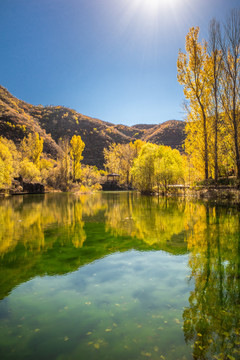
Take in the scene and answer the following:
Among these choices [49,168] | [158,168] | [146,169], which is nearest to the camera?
[158,168]

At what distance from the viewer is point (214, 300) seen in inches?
136

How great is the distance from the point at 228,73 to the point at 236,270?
54.3 ft

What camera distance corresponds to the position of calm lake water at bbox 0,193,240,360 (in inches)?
102

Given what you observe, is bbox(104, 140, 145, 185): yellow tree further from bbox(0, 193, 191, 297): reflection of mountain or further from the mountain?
bbox(0, 193, 191, 297): reflection of mountain

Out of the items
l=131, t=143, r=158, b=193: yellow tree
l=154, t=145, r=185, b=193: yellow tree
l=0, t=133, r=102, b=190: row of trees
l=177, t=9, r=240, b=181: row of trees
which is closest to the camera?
l=177, t=9, r=240, b=181: row of trees

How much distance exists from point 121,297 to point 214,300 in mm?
1493

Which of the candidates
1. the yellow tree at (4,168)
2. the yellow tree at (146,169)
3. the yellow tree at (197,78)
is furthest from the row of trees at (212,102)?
the yellow tree at (4,168)

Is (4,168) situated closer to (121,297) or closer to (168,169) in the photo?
(168,169)

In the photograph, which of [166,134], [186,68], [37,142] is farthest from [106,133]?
[186,68]

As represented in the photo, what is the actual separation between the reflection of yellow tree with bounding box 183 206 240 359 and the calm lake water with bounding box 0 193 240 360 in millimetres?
12

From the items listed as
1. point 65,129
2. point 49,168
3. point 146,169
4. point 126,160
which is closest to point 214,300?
point 146,169

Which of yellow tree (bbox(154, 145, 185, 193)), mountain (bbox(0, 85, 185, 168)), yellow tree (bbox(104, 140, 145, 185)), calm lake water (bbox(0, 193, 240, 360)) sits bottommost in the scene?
calm lake water (bbox(0, 193, 240, 360))

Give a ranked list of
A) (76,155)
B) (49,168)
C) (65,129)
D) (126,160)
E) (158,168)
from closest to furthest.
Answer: (158,168) → (49,168) → (76,155) → (126,160) → (65,129)

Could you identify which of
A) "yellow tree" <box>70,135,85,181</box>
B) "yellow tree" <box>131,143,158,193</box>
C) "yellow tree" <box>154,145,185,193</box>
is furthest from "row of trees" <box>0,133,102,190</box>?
"yellow tree" <box>154,145,185,193</box>
